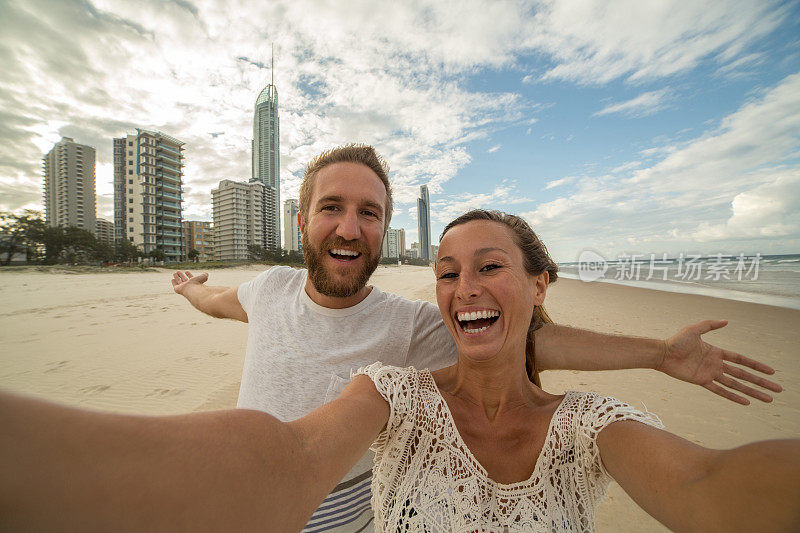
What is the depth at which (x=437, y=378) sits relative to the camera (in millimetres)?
1917

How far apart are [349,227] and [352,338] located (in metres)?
0.75

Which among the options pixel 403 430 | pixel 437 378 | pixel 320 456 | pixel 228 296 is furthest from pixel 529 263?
pixel 228 296

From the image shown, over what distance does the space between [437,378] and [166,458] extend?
5.02 ft

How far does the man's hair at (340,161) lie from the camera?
2299 millimetres

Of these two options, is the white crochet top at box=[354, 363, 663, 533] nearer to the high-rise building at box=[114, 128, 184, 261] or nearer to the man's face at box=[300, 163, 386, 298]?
the man's face at box=[300, 163, 386, 298]

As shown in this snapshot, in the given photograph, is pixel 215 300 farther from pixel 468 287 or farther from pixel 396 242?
pixel 396 242

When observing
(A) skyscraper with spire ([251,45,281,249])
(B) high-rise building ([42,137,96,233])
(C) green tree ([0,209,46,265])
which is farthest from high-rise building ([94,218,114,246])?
(C) green tree ([0,209,46,265])

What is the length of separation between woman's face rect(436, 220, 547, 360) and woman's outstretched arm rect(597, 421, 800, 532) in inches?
25.0

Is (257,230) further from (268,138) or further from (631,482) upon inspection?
(631,482)

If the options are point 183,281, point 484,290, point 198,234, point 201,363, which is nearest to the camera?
point 484,290

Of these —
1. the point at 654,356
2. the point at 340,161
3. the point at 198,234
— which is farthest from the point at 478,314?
the point at 198,234

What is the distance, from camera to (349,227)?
6.77 ft

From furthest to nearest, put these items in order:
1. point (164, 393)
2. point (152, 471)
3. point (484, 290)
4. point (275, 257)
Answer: point (275, 257)
point (164, 393)
point (484, 290)
point (152, 471)

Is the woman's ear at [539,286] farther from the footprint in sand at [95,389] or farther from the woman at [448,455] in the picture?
the footprint in sand at [95,389]
